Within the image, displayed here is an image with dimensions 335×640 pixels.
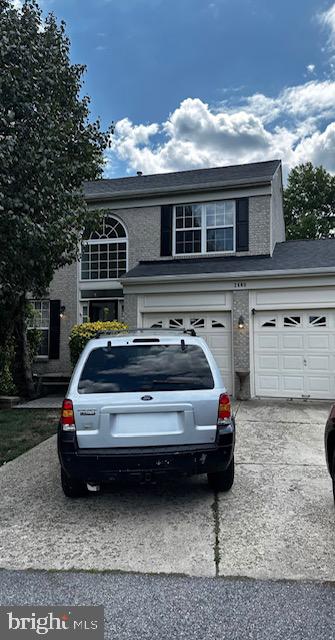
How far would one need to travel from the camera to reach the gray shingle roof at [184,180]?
40.6ft

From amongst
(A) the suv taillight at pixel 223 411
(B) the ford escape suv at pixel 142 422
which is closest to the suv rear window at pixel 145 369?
(B) the ford escape suv at pixel 142 422

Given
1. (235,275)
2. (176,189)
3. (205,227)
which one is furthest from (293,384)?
(176,189)

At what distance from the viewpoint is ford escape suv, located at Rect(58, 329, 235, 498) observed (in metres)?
3.61

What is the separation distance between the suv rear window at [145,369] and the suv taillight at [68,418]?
18 centimetres

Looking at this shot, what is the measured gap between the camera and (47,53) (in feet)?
25.7

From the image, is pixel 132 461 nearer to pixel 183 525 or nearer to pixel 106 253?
pixel 183 525

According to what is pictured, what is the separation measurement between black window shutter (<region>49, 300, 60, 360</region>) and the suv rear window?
993 centimetres

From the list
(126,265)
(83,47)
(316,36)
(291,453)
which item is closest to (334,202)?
(316,36)

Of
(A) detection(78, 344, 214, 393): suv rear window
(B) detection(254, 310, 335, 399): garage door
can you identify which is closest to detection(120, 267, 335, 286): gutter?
(B) detection(254, 310, 335, 399): garage door

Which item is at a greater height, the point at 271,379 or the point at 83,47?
the point at 83,47

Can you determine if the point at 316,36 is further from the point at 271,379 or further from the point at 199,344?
Result: the point at 199,344

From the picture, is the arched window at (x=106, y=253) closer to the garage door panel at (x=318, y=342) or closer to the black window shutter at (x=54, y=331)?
the black window shutter at (x=54, y=331)

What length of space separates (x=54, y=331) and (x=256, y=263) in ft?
23.1

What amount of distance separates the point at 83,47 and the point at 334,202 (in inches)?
979
